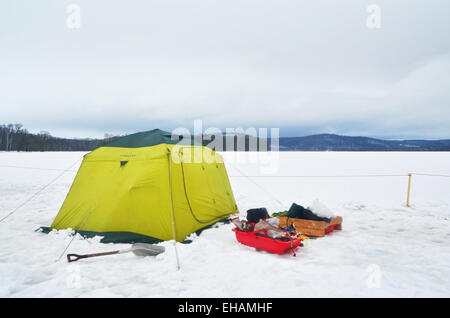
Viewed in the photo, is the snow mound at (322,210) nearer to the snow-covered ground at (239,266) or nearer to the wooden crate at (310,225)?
the wooden crate at (310,225)

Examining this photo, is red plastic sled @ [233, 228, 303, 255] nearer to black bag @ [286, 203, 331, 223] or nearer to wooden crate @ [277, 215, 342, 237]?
wooden crate @ [277, 215, 342, 237]

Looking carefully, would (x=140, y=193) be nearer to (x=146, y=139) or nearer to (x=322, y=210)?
(x=146, y=139)

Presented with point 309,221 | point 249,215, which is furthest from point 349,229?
point 249,215

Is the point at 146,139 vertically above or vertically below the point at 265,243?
above

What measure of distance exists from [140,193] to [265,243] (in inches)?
105

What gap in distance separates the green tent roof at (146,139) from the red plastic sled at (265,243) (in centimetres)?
274

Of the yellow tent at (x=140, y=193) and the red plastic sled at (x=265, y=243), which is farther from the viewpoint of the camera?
the yellow tent at (x=140, y=193)

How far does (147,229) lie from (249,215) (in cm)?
216

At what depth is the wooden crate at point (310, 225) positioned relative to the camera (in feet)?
19.1

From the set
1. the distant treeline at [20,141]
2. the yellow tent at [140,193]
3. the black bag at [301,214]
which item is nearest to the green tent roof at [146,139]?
the yellow tent at [140,193]

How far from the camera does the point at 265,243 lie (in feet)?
16.0

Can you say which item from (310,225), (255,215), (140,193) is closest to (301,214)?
(310,225)

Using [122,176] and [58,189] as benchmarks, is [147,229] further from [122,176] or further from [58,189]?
[58,189]
